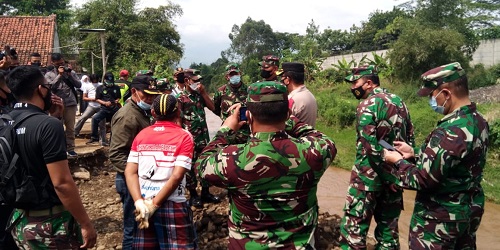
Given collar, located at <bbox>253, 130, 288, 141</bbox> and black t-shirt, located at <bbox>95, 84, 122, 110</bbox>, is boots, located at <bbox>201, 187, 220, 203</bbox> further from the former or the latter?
collar, located at <bbox>253, 130, 288, 141</bbox>

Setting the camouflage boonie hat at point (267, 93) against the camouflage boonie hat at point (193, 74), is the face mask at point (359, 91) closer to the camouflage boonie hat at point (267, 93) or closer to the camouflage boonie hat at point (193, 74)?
the camouflage boonie hat at point (267, 93)

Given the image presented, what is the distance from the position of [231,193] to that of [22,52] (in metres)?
19.2

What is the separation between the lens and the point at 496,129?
28.4 feet

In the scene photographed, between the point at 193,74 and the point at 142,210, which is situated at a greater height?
the point at 193,74

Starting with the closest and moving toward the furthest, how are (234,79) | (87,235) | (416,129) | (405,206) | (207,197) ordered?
1. (87,235)
2. (234,79)
3. (207,197)
4. (405,206)
5. (416,129)

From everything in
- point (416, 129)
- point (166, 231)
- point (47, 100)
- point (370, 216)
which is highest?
point (47, 100)

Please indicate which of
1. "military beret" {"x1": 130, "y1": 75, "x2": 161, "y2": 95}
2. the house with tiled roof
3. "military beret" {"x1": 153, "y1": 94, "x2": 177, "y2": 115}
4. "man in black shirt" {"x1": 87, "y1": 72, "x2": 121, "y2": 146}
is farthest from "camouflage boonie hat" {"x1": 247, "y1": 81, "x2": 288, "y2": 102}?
the house with tiled roof

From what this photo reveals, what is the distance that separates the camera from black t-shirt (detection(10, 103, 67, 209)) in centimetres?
224

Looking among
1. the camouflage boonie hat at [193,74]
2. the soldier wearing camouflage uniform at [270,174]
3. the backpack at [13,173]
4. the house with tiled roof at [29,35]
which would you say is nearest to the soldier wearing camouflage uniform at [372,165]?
the soldier wearing camouflage uniform at [270,174]

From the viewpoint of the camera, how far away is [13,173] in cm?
231

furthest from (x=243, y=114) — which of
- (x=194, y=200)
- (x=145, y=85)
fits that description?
(x=194, y=200)

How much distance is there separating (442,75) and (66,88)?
6020 millimetres

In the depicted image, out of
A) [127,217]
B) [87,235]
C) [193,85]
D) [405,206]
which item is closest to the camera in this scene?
[87,235]

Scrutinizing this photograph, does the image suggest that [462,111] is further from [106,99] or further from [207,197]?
[106,99]
